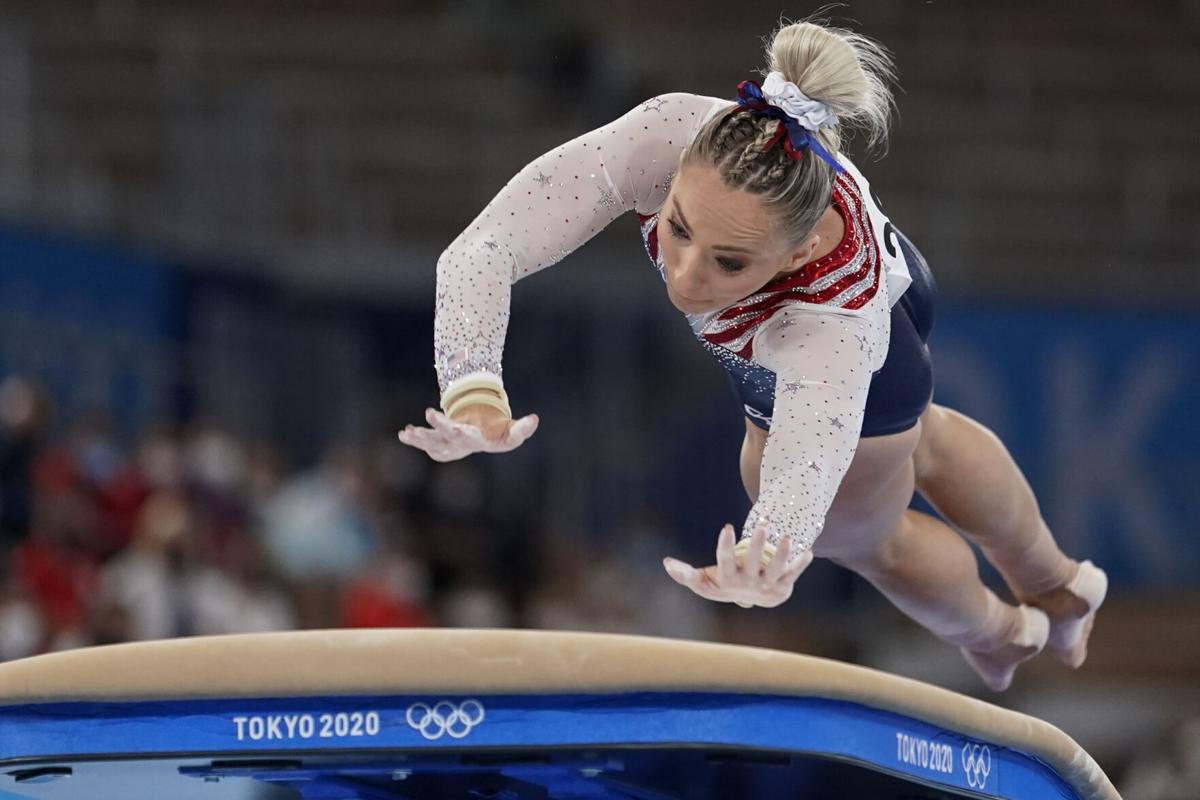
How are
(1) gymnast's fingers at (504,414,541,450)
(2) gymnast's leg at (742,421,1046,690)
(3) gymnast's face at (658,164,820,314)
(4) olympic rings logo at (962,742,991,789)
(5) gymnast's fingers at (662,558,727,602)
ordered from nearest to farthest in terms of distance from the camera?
(5) gymnast's fingers at (662,558,727,602) < (1) gymnast's fingers at (504,414,541,450) < (3) gymnast's face at (658,164,820,314) < (4) olympic rings logo at (962,742,991,789) < (2) gymnast's leg at (742,421,1046,690)

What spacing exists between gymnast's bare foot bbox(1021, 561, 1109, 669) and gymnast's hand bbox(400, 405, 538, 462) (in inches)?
72.1

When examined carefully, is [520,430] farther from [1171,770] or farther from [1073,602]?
[1171,770]

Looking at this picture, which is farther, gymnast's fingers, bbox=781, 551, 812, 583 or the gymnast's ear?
the gymnast's ear

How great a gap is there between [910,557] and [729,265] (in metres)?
1.13

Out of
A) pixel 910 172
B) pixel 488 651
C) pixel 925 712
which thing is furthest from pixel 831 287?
pixel 910 172

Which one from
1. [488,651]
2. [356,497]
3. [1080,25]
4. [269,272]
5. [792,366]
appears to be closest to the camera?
[488,651]

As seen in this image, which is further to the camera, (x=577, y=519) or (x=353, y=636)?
(x=577, y=519)

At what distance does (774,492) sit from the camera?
2271mm

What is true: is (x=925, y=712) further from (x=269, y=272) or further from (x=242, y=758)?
(x=269, y=272)

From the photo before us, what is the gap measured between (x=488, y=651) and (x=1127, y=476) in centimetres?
660

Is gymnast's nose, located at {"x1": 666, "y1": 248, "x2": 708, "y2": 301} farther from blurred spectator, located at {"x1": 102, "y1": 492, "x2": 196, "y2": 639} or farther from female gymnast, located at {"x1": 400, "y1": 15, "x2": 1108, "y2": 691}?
blurred spectator, located at {"x1": 102, "y1": 492, "x2": 196, "y2": 639}

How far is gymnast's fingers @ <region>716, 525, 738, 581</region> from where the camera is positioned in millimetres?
2055

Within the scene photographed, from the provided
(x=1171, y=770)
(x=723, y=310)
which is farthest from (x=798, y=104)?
(x=1171, y=770)

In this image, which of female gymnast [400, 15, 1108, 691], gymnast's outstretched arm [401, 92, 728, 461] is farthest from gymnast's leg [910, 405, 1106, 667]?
gymnast's outstretched arm [401, 92, 728, 461]
